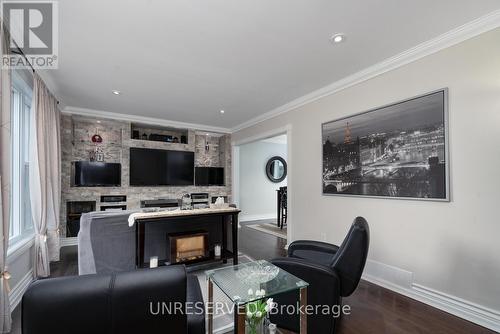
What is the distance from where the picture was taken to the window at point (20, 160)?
3002mm

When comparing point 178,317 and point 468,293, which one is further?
point 468,293

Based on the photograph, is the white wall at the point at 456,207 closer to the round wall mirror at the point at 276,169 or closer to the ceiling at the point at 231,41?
the ceiling at the point at 231,41

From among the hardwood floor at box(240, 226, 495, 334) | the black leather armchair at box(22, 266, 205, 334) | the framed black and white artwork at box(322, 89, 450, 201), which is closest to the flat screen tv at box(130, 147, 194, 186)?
the framed black and white artwork at box(322, 89, 450, 201)

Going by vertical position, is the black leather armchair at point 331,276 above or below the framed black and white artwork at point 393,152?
below

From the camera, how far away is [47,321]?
2.93 ft

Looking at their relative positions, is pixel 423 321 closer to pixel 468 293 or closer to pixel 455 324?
pixel 455 324

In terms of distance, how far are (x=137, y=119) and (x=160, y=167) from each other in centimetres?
124

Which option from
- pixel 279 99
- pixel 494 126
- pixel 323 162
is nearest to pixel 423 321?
pixel 494 126

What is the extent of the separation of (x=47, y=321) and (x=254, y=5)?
7.68 feet

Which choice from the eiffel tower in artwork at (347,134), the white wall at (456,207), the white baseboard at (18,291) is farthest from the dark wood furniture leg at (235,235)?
the white baseboard at (18,291)

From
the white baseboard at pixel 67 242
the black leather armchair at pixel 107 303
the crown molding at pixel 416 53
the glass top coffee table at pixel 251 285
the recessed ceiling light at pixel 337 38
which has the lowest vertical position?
the white baseboard at pixel 67 242

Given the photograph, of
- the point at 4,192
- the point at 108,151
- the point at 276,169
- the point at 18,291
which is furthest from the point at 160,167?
the point at 276,169

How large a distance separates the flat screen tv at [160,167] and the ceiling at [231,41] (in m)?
1.90

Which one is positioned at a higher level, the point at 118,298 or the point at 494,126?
the point at 494,126
